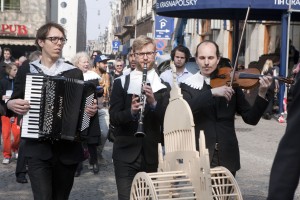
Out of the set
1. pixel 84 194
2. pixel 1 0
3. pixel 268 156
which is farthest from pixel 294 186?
pixel 1 0

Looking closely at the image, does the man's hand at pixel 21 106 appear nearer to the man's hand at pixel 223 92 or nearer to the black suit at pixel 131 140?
the black suit at pixel 131 140

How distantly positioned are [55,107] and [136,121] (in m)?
0.64

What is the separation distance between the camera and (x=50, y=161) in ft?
17.6

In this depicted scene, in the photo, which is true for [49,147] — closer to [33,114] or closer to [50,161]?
[50,161]

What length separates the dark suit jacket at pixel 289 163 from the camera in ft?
7.93

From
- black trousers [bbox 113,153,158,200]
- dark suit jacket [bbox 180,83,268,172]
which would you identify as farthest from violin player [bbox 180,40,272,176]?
black trousers [bbox 113,153,158,200]

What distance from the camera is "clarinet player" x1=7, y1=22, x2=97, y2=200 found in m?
5.29

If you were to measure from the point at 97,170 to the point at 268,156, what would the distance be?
3347 mm

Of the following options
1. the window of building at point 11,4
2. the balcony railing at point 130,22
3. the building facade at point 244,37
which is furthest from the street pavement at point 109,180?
the balcony railing at point 130,22

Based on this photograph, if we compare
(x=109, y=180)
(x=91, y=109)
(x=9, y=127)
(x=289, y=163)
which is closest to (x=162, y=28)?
(x=9, y=127)

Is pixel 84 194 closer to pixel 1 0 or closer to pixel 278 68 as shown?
pixel 278 68

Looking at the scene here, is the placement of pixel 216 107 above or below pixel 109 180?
above

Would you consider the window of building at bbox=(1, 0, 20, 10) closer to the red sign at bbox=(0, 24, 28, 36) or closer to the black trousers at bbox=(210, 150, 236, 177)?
the red sign at bbox=(0, 24, 28, 36)

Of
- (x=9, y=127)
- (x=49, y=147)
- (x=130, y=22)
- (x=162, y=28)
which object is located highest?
(x=130, y=22)
